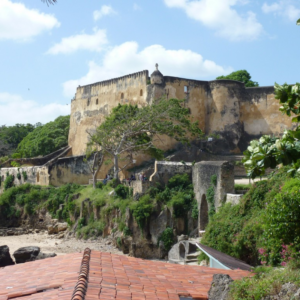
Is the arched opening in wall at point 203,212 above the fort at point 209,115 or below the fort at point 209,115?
below

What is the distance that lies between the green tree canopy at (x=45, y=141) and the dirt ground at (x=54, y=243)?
51.0 ft

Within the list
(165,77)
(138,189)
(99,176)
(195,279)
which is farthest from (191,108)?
(195,279)

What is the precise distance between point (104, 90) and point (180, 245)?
938 inches

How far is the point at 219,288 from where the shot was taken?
8047 millimetres

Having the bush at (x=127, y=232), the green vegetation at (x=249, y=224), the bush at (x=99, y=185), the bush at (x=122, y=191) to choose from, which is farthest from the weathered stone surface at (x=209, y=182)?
the bush at (x=99, y=185)

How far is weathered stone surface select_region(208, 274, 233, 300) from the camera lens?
25.9ft

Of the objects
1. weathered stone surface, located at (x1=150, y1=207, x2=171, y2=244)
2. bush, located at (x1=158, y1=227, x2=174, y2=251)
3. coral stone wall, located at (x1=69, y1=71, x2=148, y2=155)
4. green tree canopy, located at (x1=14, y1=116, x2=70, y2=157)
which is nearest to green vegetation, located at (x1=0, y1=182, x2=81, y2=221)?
coral stone wall, located at (x1=69, y1=71, x2=148, y2=155)

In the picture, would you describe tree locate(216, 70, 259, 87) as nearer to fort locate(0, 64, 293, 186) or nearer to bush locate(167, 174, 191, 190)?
fort locate(0, 64, 293, 186)

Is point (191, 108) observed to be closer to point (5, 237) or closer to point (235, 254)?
point (5, 237)

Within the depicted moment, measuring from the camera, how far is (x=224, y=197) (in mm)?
19891

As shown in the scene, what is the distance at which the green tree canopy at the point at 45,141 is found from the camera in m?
44.9

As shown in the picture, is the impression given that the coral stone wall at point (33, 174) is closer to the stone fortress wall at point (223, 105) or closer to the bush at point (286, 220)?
the stone fortress wall at point (223, 105)

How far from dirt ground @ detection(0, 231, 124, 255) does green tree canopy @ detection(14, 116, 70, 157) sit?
1554 cm

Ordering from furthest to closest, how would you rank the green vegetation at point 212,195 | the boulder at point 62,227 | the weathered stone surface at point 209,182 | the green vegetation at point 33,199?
1. the green vegetation at point 33,199
2. the boulder at point 62,227
3. the green vegetation at point 212,195
4. the weathered stone surface at point 209,182
